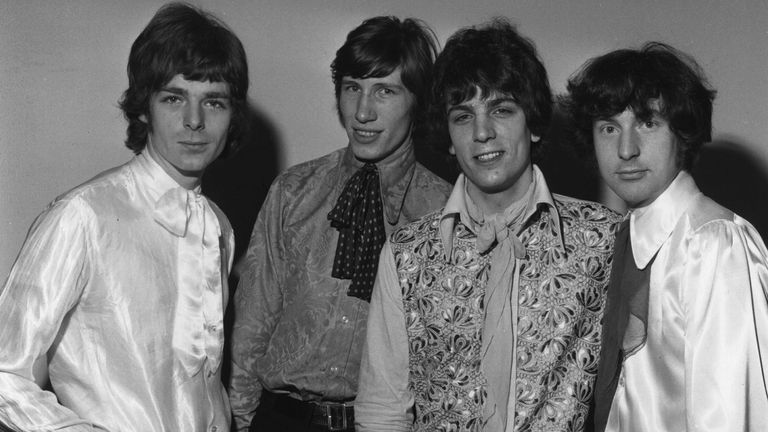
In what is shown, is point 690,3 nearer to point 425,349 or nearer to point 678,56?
point 678,56

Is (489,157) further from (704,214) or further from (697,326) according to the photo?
(697,326)

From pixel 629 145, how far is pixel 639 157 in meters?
0.03

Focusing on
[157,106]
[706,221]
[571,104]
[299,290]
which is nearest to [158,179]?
[157,106]

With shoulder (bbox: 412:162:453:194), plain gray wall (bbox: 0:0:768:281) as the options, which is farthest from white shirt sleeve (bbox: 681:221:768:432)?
plain gray wall (bbox: 0:0:768:281)

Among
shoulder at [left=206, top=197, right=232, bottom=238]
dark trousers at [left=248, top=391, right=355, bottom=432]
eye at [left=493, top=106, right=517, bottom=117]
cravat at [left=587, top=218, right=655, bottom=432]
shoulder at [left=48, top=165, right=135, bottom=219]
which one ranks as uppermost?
eye at [left=493, top=106, right=517, bottom=117]

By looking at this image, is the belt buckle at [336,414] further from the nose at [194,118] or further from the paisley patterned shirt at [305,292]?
the nose at [194,118]

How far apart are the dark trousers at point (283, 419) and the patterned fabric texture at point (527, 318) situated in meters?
0.39

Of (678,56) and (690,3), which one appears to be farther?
(690,3)

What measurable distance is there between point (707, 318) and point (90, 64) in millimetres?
1989

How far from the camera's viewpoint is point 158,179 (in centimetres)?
228

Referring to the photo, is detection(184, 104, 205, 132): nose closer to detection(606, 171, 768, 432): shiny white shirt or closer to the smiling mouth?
the smiling mouth

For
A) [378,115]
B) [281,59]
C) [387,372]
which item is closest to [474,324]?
[387,372]

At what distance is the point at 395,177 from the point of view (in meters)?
2.78

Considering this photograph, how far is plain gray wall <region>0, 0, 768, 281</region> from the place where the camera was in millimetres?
3025
